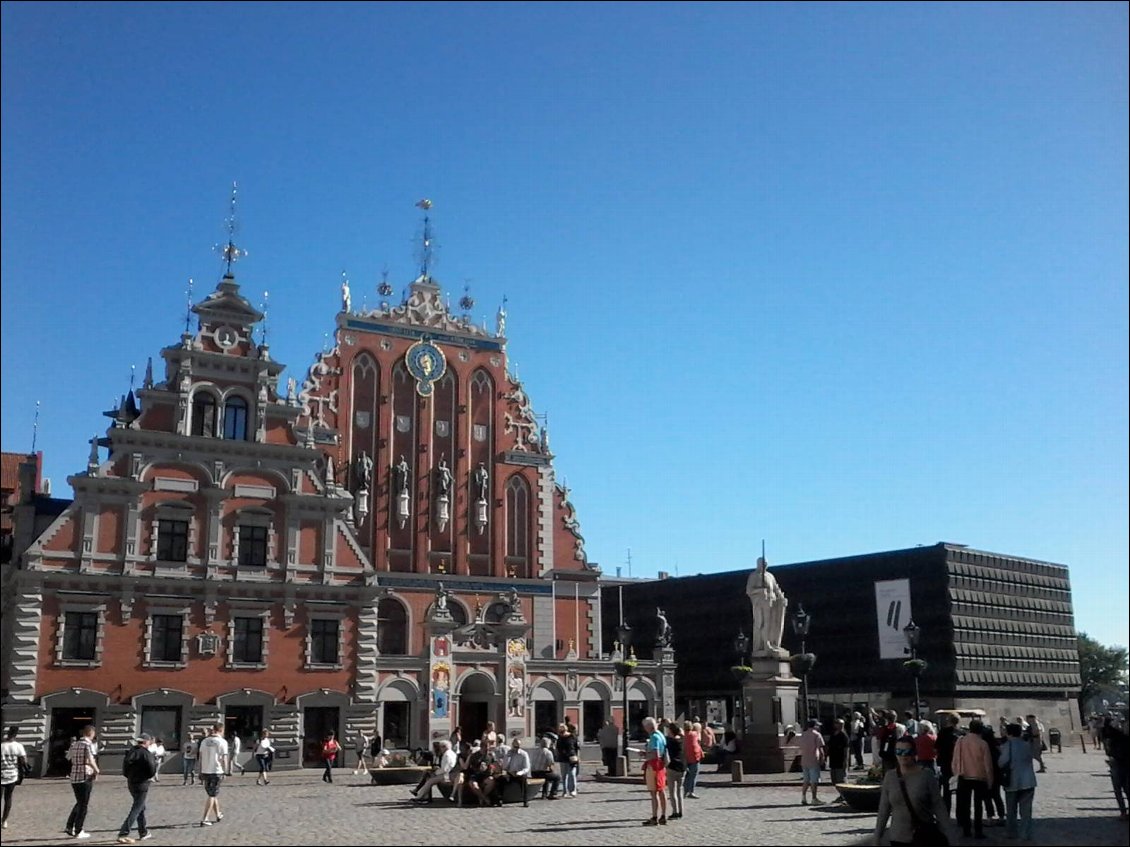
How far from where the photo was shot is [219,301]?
42.2m

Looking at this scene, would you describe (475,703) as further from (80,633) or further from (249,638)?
(80,633)

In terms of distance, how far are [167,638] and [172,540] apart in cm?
348

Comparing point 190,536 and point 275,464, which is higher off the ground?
point 275,464

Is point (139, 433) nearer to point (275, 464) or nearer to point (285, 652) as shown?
point (275, 464)

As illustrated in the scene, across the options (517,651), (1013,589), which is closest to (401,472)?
A: (517,651)

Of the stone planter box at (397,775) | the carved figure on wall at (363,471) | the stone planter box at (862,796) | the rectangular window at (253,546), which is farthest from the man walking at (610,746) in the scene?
the carved figure on wall at (363,471)

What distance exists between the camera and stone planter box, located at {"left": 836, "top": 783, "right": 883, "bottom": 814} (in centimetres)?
2155

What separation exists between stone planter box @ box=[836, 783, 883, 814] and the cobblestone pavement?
23 centimetres

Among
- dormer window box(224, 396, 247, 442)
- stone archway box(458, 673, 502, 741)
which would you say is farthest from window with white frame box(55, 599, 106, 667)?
stone archway box(458, 673, 502, 741)

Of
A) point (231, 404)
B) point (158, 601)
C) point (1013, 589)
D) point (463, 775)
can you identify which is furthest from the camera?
point (1013, 589)

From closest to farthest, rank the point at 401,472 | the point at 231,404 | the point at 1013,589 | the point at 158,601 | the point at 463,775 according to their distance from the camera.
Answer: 1. the point at 463,775
2. the point at 158,601
3. the point at 231,404
4. the point at 401,472
5. the point at 1013,589

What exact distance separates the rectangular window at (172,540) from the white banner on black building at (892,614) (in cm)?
4174

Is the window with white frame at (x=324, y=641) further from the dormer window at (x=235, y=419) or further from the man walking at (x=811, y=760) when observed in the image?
the man walking at (x=811, y=760)

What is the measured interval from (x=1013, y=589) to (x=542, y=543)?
32493 millimetres
